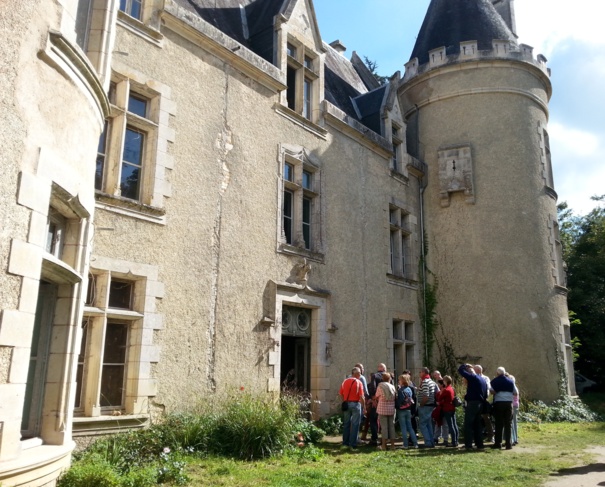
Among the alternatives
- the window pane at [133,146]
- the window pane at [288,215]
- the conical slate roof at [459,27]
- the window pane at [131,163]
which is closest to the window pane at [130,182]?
the window pane at [131,163]

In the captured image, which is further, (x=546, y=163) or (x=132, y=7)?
(x=546, y=163)

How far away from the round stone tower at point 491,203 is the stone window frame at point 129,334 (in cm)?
834

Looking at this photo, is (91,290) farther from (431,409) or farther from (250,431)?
(431,409)

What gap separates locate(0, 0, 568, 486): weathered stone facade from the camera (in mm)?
4492

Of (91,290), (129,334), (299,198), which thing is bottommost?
(129,334)

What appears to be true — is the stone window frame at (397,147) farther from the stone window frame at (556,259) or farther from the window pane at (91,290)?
the window pane at (91,290)

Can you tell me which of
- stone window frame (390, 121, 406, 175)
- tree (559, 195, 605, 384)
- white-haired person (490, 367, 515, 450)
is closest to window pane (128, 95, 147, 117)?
white-haired person (490, 367, 515, 450)

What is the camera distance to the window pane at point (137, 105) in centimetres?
773

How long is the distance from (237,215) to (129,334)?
270cm

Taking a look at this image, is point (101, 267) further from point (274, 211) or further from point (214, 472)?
point (274, 211)

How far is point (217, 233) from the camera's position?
332 inches

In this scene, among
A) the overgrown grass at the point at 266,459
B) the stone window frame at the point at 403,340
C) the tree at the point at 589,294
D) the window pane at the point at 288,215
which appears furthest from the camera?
the tree at the point at 589,294

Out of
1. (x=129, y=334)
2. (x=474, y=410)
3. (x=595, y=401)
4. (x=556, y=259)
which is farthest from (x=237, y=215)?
(x=595, y=401)

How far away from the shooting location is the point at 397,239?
43.3 feet
